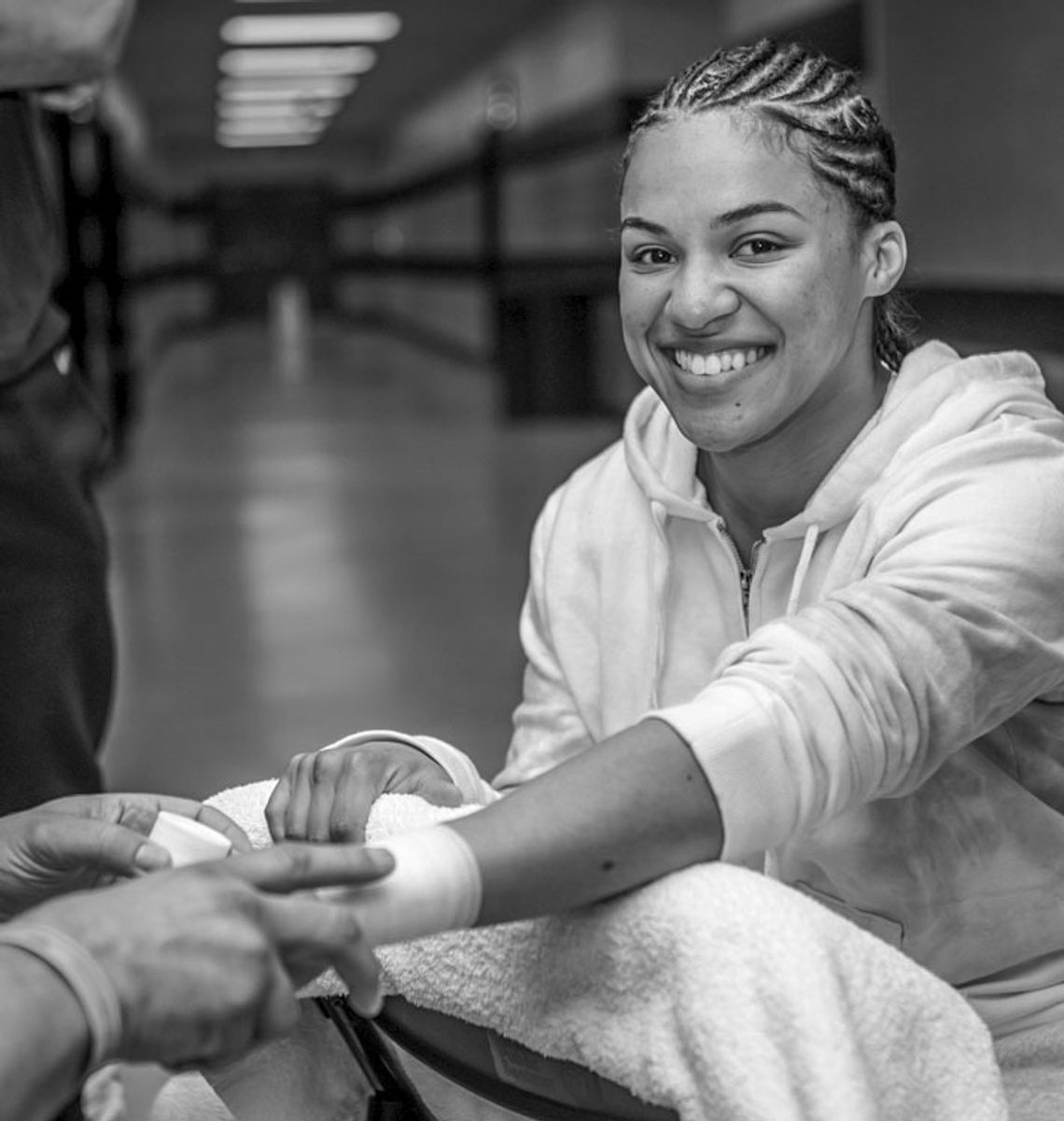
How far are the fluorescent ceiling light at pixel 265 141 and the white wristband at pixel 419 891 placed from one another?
32.1 m

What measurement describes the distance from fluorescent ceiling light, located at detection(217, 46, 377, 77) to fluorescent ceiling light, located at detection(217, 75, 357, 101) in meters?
0.59

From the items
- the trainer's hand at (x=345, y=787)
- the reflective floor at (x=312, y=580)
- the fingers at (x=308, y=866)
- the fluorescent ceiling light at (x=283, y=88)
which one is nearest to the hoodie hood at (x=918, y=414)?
the trainer's hand at (x=345, y=787)

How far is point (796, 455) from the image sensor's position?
1.54m

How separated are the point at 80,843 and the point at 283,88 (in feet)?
73.9

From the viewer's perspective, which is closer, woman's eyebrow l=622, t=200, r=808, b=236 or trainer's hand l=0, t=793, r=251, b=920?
trainer's hand l=0, t=793, r=251, b=920

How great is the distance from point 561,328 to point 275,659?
242 inches

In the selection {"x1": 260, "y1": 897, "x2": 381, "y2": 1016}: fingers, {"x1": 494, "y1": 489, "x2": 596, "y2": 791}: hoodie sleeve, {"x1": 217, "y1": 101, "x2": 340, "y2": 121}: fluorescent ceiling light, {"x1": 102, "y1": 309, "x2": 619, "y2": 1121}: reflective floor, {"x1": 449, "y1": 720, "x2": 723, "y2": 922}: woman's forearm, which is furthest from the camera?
{"x1": 217, "y1": 101, "x2": 340, "y2": 121}: fluorescent ceiling light

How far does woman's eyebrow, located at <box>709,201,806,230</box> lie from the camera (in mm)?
1401

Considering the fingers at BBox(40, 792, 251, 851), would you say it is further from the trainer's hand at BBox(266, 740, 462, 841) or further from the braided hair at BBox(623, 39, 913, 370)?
the braided hair at BBox(623, 39, 913, 370)

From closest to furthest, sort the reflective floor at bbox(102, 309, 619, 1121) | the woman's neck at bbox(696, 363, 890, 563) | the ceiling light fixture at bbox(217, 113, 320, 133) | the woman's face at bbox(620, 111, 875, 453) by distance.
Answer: the woman's face at bbox(620, 111, 875, 453) → the woman's neck at bbox(696, 363, 890, 563) → the reflective floor at bbox(102, 309, 619, 1121) → the ceiling light fixture at bbox(217, 113, 320, 133)

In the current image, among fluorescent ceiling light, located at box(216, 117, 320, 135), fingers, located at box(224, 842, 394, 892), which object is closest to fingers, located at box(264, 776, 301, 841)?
fingers, located at box(224, 842, 394, 892)

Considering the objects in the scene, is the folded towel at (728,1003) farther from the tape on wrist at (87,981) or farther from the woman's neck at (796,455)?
the woman's neck at (796,455)

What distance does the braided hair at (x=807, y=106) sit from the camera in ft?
4.67

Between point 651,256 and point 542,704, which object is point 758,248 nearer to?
point 651,256
